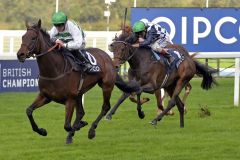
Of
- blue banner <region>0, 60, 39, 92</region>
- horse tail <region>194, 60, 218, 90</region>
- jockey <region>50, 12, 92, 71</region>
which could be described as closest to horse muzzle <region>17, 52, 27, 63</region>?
jockey <region>50, 12, 92, 71</region>

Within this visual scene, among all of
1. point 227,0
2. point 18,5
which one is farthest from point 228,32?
point 18,5

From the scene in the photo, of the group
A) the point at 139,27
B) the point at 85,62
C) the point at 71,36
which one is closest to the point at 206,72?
the point at 139,27

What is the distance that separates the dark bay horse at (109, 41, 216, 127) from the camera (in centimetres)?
1236

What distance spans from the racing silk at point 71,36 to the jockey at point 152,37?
85.8 inches

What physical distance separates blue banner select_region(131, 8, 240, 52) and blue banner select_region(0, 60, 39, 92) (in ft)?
11.4

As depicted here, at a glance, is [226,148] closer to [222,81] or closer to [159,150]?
[159,150]

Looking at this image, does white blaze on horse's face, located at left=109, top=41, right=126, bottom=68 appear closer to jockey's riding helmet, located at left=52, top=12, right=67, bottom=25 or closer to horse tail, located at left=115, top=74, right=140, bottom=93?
horse tail, located at left=115, top=74, right=140, bottom=93

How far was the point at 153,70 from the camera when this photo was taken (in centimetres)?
1287

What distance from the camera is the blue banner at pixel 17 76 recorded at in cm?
1816

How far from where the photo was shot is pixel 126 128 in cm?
1248

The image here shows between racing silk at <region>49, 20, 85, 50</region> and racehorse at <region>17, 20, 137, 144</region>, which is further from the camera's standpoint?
racing silk at <region>49, 20, 85, 50</region>

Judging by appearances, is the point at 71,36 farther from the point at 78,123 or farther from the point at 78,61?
the point at 78,123

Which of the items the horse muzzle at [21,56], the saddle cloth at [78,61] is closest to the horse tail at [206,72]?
Result: the saddle cloth at [78,61]

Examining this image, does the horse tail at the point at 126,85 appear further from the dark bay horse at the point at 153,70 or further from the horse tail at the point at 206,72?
the horse tail at the point at 206,72
